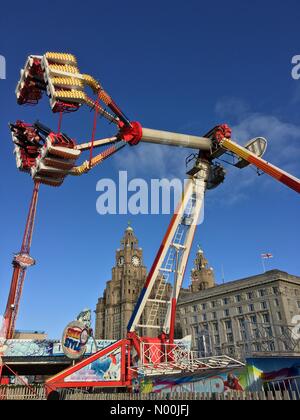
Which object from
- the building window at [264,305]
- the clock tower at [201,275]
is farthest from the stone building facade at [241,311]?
the clock tower at [201,275]

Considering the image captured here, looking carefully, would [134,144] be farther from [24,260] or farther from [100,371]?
[24,260]

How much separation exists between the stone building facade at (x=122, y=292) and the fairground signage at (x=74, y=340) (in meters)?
103

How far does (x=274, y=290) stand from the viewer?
77.7 m

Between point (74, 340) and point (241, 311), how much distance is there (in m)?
55.6

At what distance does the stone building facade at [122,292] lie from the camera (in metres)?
142

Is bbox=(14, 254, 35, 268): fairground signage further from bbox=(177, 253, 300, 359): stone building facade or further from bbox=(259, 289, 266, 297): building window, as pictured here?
bbox=(259, 289, 266, 297): building window

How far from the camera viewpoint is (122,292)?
146875 mm

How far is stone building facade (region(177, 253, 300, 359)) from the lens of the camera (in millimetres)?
74812

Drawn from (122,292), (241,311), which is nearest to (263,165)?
(241,311)

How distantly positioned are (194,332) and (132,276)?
5932 centimetres

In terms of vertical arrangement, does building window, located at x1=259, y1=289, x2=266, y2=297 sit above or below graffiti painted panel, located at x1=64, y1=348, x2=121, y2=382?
above

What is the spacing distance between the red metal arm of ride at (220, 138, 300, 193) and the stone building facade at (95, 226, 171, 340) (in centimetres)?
11615

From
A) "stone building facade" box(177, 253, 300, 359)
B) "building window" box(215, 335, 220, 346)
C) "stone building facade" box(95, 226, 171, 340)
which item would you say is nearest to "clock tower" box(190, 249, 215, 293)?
"stone building facade" box(95, 226, 171, 340)
